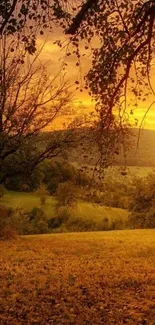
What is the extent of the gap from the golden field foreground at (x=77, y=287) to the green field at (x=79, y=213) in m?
Answer: 41.4

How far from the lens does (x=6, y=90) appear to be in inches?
915

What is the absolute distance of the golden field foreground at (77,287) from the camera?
10.8 meters

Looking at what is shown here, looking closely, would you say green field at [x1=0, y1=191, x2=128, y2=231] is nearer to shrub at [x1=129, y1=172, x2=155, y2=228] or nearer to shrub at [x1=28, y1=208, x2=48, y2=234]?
shrub at [x1=28, y1=208, x2=48, y2=234]

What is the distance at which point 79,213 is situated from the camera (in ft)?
230

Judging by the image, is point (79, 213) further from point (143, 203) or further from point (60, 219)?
point (143, 203)

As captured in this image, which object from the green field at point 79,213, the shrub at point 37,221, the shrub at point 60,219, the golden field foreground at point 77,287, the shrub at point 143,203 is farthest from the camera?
the green field at point 79,213

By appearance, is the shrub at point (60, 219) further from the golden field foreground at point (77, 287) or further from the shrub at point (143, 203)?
the golden field foreground at point (77, 287)

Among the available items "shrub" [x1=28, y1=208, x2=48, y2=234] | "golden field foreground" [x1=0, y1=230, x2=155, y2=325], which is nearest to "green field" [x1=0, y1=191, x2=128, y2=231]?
"shrub" [x1=28, y1=208, x2=48, y2=234]

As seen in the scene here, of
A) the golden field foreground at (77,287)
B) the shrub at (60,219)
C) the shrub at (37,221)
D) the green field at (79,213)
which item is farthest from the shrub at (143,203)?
the golden field foreground at (77,287)

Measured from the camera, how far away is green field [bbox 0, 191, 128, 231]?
67.8m

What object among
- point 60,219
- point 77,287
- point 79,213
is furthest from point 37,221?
point 77,287

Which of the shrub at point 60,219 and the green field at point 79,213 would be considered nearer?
the shrub at point 60,219

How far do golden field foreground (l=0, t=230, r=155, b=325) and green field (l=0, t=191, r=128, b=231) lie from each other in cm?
4143

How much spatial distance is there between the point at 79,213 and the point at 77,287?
56053 millimetres
